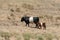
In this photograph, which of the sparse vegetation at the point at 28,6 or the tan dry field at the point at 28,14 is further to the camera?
the sparse vegetation at the point at 28,6

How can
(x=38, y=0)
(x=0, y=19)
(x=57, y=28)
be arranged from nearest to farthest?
1. (x=57, y=28)
2. (x=0, y=19)
3. (x=38, y=0)

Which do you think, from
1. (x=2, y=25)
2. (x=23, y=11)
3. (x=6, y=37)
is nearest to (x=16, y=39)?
(x=6, y=37)

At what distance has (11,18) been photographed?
103ft

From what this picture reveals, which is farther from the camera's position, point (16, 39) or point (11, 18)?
point (11, 18)

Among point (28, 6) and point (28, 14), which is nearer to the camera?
point (28, 14)

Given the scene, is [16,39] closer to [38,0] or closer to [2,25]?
[2,25]

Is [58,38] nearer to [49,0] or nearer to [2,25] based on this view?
[2,25]

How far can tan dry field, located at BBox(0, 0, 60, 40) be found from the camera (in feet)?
71.2

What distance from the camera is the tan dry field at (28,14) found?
21703mm

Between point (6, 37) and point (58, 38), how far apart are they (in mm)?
3606

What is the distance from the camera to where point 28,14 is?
36.2 metres

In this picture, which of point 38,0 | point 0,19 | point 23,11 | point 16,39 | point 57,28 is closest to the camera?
point 16,39

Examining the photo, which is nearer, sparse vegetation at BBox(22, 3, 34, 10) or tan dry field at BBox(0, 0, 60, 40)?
tan dry field at BBox(0, 0, 60, 40)

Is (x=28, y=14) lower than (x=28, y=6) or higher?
higher
